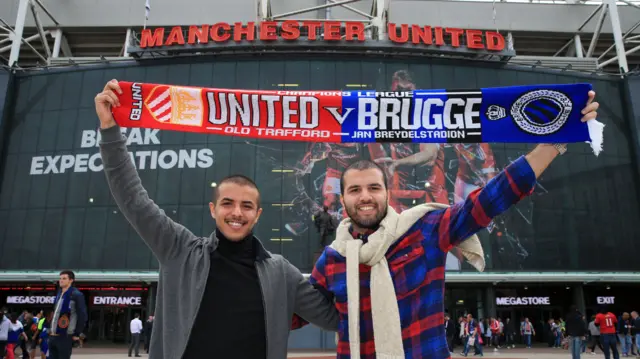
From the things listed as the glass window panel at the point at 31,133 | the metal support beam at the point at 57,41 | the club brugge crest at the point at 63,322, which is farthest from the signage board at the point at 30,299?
the club brugge crest at the point at 63,322

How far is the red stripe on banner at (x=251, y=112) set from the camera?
414 cm

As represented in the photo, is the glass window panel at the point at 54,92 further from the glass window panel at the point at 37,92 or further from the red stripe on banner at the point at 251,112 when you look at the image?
the red stripe on banner at the point at 251,112

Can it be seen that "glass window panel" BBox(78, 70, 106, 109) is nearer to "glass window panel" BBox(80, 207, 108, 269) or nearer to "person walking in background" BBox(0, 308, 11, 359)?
"glass window panel" BBox(80, 207, 108, 269)

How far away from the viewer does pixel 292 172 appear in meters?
26.2

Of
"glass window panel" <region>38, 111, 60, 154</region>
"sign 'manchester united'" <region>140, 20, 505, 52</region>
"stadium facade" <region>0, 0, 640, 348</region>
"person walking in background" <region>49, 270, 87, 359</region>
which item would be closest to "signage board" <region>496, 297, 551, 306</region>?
"stadium facade" <region>0, 0, 640, 348</region>

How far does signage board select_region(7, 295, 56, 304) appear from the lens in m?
27.2

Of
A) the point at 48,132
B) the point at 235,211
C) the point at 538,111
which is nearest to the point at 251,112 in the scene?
the point at 235,211

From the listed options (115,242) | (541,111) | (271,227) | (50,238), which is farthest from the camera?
(50,238)

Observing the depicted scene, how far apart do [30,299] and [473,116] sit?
3065 centimetres

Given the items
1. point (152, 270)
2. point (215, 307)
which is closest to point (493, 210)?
point (215, 307)

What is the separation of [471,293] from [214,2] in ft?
86.1

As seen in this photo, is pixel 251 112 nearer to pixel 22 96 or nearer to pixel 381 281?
pixel 381 281

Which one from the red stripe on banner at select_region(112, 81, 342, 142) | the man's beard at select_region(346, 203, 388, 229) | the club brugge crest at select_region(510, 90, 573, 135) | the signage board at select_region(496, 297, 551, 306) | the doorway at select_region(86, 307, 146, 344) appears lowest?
the doorway at select_region(86, 307, 146, 344)

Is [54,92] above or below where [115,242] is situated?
above
